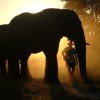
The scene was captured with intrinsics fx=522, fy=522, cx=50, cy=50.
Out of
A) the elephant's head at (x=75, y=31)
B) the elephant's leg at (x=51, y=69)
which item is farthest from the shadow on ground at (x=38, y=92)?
the elephant's head at (x=75, y=31)

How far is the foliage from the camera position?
4584 centimetres

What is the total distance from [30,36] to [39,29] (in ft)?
2.18

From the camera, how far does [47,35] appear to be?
74.8ft

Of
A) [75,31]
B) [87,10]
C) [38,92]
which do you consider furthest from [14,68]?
[87,10]

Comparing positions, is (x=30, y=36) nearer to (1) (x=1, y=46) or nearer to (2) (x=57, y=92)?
(1) (x=1, y=46)

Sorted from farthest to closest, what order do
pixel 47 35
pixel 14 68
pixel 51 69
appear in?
pixel 14 68
pixel 47 35
pixel 51 69

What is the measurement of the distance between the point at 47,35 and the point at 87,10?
24.4 m

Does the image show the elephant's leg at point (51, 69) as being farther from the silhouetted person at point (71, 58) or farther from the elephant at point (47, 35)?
the silhouetted person at point (71, 58)

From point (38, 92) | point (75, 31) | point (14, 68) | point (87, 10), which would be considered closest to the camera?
point (38, 92)

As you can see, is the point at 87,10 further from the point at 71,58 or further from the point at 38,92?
the point at 38,92

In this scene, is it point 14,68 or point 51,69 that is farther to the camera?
point 14,68

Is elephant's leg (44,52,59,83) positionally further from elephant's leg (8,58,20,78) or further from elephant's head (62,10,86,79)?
elephant's leg (8,58,20,78)

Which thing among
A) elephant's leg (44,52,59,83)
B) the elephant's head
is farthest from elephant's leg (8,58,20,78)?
the elephant's head

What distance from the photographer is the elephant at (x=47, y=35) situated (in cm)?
2255
